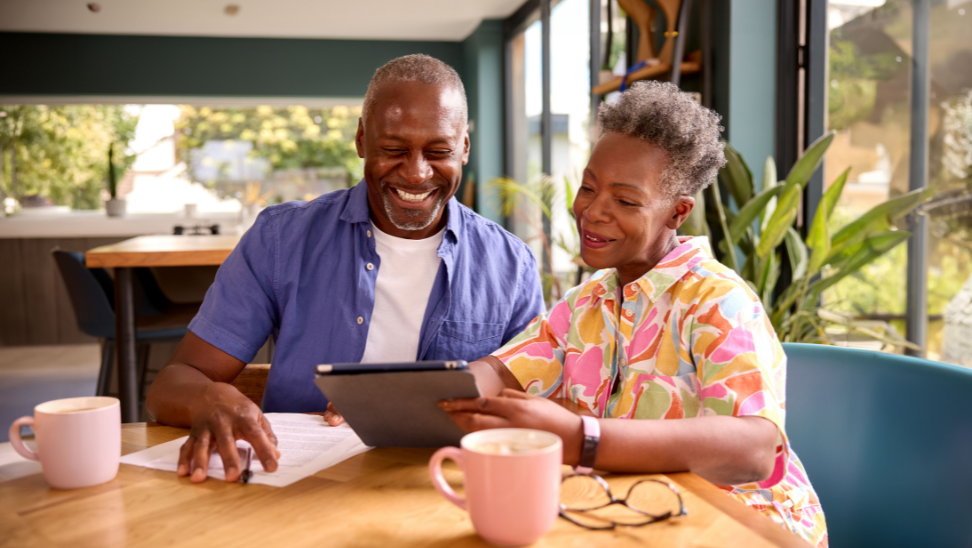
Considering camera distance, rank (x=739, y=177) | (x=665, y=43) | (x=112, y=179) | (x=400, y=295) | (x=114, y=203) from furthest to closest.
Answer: (x=114, y=203) < (x=112, y=179) < (x=665, y=43) < (x=739, y=177) < (x=400, y=295)

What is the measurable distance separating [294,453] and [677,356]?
0.54 metres

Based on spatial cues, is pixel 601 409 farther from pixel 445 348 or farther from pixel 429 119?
pixel 429 119

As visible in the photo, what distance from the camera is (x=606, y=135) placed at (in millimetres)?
1173

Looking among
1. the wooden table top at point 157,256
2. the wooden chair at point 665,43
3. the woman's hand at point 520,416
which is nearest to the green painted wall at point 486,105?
the wooden chair at point 665,43

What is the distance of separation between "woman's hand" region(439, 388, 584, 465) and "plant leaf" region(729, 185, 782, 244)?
5.74 feet

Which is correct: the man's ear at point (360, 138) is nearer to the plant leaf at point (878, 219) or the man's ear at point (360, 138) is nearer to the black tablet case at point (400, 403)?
the black tablet case at point (400, 403)

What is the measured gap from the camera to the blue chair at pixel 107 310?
3.09 m

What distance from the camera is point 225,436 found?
3.02 ft

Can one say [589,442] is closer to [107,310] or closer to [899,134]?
[899,134]

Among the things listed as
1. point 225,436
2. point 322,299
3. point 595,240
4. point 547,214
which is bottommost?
point 225,436

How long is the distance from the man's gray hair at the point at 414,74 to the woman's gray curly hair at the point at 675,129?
1.33ft

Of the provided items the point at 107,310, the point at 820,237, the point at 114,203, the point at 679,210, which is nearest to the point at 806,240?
the point at 820,237

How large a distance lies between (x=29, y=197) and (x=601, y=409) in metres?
7.23

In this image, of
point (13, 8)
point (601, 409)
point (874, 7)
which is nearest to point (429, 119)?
point (601, 409)
